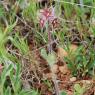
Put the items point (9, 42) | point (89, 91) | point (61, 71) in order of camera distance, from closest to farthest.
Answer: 1. point (89, 91)
2. point (61, 71)
3. point (9, 42)

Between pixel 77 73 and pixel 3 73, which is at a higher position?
pixel 3 73

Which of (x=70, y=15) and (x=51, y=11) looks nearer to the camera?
(x=51, y=11)

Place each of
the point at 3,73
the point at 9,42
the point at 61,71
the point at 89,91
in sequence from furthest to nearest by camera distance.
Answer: the point at 9,42, the point at 61,71, the point at 89,91, the point at 3,73

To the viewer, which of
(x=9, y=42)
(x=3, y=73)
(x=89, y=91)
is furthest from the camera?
(x=9, y=42)

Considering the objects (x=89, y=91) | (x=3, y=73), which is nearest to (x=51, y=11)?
(x=3, y=73)

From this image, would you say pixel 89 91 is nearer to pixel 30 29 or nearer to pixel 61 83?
pixel 61 83

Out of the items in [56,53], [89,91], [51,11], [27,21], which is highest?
[51,11]

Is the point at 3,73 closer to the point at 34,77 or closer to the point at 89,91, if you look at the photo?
the point at 34,77

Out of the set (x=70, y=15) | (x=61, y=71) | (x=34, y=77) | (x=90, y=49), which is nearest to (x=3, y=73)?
(x=34, y=77)

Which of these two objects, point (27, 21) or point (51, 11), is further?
point (27, 21)
